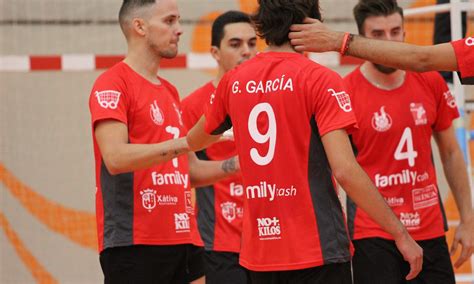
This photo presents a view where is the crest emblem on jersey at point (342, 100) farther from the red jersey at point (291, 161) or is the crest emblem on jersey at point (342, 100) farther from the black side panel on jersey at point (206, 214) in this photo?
the black side panel on jersey at point (206, 214)

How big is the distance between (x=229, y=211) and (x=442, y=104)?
1.77 m

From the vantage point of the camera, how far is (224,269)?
20.4ft

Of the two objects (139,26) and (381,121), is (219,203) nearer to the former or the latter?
(381,121)

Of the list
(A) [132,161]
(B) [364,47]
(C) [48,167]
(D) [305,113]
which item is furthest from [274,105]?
(C) [48,167]

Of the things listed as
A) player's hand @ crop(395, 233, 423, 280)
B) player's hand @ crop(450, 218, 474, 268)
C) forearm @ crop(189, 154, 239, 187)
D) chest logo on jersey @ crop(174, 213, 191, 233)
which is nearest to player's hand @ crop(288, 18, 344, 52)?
player's hand @ crop(395, 233, 423, 280)

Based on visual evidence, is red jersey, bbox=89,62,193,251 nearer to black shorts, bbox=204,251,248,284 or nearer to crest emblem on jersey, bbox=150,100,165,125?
crest emblem on jersey, bbox=150,100,165,125

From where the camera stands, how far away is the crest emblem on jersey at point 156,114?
16.0ft

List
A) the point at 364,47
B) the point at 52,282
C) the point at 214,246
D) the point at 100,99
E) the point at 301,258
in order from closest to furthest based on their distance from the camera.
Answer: the point at 301,258 → the point at 364,47 → the point at 100,99 → the point at 214,246 → the point at 52,282

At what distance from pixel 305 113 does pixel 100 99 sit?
4.33 ft

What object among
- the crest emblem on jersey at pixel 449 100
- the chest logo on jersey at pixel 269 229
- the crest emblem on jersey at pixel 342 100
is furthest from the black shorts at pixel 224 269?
the crest emblem on jersey at pixel 342 100

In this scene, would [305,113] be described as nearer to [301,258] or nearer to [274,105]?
[274,105]

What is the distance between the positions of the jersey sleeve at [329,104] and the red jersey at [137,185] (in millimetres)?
1251

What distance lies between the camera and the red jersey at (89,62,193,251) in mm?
4711

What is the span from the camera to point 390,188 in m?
5.26
